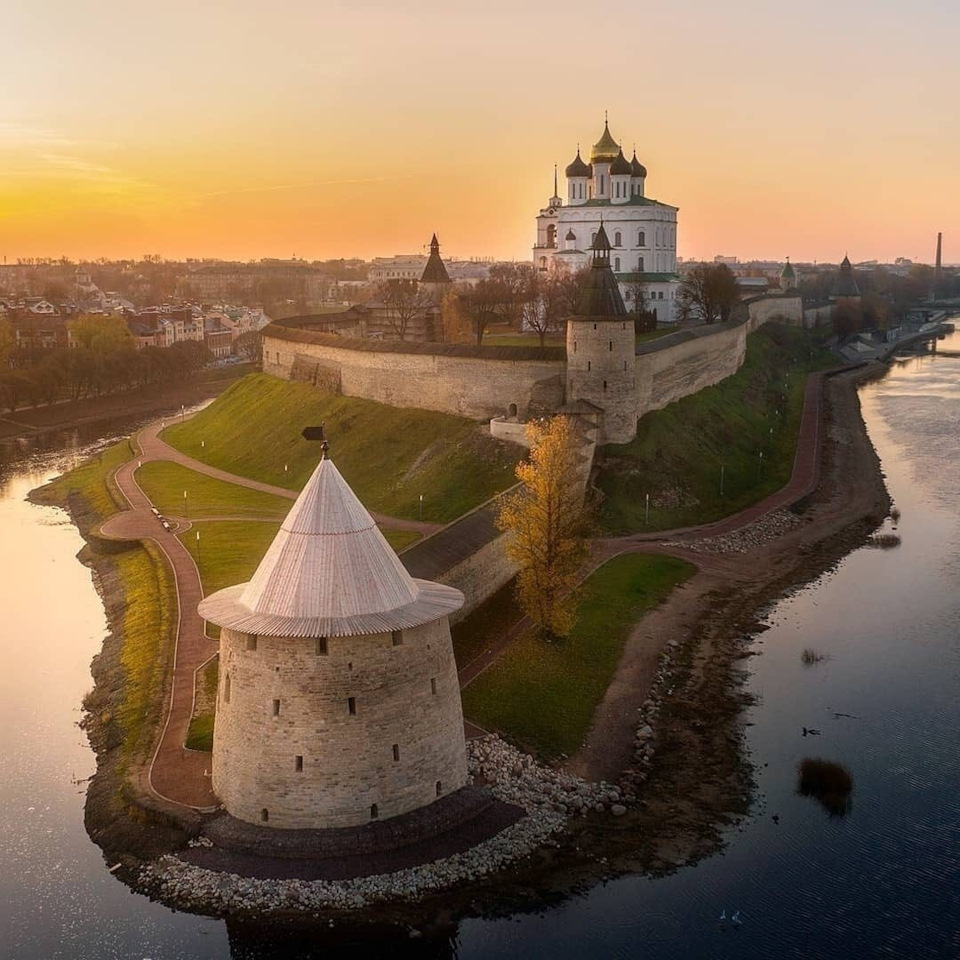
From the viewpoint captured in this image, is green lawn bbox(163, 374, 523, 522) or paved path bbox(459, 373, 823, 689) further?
green lawn bbox(163, 374, 523, 522)

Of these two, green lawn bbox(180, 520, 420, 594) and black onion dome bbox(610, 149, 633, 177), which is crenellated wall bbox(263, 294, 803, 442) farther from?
black onion dome bbox(610, 149, 633, 177)

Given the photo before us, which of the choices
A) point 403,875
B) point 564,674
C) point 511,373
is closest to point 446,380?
point 511,373

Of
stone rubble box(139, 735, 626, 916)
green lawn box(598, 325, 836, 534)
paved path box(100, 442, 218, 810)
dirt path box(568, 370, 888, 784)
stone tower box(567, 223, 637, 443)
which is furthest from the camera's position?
stone tower box(567, 223, 637, 443)

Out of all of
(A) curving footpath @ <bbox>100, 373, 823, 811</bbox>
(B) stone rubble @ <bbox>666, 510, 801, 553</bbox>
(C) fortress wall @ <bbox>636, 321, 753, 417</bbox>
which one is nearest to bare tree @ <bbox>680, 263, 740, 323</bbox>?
(C) fortress wall @ <bbox>636, 321, 753, 417</bbox>

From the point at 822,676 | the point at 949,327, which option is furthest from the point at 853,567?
the point at 949,327

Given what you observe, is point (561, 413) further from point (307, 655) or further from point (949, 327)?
point (949, 327)

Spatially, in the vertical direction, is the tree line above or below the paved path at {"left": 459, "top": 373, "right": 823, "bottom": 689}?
above

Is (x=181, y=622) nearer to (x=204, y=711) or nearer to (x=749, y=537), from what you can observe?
(x=204, y=711)

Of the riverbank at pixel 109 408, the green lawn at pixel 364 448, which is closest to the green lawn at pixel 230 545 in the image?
the green lawn at pixel 364 448
